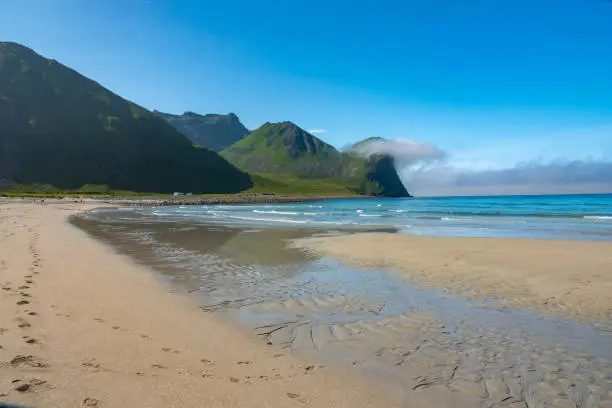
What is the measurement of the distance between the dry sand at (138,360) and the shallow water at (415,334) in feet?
2.70

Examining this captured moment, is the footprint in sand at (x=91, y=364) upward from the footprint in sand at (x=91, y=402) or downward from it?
downward

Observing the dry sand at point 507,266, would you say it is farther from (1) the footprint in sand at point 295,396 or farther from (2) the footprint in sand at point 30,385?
(2) the footprint in sand at point 30,385

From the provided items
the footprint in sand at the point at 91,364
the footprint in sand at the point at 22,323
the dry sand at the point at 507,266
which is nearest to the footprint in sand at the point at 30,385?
the footprint in sand at the point at 91,364

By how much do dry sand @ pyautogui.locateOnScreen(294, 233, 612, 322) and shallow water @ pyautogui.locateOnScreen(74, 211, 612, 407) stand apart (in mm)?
1529

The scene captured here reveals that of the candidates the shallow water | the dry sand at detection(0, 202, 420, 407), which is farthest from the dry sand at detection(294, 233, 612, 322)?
the dry sand at detection(0, 202, 420, 407)

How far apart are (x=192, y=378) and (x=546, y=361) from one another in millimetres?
6224

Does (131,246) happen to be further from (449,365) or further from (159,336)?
(449,365)

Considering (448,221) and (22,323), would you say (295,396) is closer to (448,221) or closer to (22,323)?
(22,323)

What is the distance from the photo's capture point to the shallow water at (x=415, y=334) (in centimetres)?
613

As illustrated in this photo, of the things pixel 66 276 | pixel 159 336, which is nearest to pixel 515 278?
pixel 159 336

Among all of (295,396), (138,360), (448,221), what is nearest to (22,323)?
(138,360)

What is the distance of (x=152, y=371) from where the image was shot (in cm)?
593

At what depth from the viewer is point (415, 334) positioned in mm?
8383

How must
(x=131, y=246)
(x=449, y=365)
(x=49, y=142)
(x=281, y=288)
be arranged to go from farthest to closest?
(x=49, y=142), (x=131, y=246), (x=281, y=288), (x=449, y=365)
